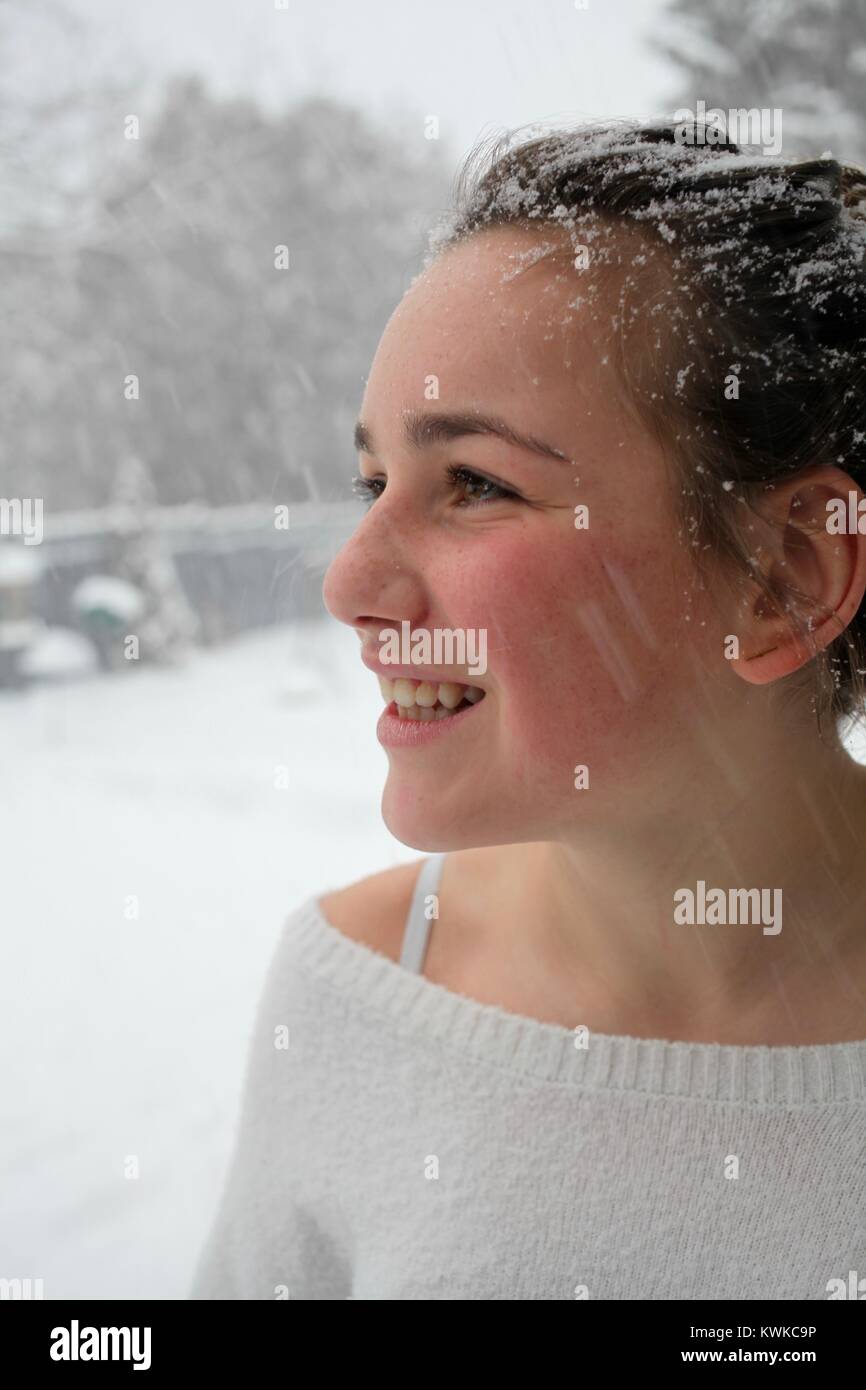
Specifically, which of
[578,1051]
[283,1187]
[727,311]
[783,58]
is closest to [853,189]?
[727,311]

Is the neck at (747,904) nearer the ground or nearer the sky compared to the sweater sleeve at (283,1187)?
nearer the sky

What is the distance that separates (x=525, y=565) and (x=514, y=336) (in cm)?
13

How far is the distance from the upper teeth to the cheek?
0.08ft

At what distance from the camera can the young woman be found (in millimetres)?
610

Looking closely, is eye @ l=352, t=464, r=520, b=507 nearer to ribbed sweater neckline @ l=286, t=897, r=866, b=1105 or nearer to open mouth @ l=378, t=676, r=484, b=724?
open mouth @ l=378, t=676, r=484, b=724

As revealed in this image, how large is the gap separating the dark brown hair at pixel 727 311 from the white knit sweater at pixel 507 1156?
1.03 ft

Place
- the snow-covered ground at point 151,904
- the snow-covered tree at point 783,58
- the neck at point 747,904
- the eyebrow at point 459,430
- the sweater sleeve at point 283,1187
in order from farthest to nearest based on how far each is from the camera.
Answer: the snow-covered tree at point 783,58, the snow-covered ground at point 151,904, the sweater sleeve at point 283,1187, the neck at point 747,904, the eyebrow at point 459,430

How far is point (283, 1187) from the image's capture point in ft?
2.66

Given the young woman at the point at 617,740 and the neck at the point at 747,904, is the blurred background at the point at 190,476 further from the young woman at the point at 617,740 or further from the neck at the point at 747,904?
the neck at the point at 747,904

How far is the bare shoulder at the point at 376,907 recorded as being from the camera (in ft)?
2.73

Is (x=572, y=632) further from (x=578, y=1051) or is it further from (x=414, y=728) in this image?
(x=578, y=1051)

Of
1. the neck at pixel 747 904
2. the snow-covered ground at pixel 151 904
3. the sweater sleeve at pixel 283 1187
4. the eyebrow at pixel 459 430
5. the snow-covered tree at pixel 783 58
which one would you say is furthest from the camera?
the snow-covered tree at pixel 783 58

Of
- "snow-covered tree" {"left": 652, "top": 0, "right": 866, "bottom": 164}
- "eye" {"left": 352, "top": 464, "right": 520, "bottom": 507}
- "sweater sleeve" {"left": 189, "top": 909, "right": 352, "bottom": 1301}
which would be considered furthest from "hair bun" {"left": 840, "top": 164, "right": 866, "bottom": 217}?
"snow-covered tree" {"left": 652, "top": 0, "right": 866, "bottom": 164}

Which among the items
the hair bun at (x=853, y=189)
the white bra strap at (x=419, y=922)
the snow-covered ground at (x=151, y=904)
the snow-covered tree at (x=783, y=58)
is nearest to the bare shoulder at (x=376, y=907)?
the white bra strap at (x=419, y=922)
